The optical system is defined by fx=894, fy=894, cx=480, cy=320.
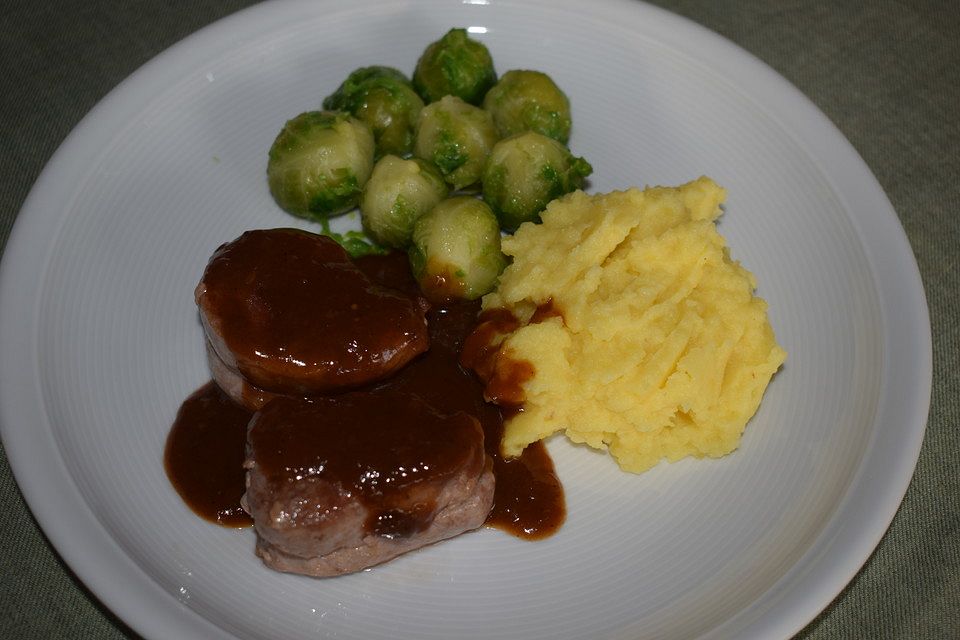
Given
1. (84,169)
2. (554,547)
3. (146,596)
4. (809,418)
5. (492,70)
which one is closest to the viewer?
(146,596)

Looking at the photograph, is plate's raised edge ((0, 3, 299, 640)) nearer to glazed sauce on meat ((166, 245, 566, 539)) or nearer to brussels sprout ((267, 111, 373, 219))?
glazed sauce on meat ((166, 245, 566, 539))

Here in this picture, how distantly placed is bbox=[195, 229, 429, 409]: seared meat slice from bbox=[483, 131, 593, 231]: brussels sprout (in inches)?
33.9

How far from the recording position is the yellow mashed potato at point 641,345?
12.5 feet

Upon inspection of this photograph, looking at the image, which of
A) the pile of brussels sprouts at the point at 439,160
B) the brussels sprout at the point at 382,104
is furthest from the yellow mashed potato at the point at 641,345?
the brussels sprout at the point at 382,104

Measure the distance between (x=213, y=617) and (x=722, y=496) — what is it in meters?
2.15

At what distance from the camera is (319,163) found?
14.8ft

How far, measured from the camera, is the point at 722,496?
3.89 meters

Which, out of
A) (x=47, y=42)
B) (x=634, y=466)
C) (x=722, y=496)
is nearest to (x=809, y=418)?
(x=722, y=496)

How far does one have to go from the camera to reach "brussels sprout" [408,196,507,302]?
4297 millimetres

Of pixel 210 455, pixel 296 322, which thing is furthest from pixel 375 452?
pixel 210 455

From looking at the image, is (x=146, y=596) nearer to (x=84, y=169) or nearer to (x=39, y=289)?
(x=39, y=289)

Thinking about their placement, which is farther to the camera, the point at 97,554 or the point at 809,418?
the point at 809,418

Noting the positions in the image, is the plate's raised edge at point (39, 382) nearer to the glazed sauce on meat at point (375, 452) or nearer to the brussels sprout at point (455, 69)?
the glazed sauce on meat at point (375, 452)

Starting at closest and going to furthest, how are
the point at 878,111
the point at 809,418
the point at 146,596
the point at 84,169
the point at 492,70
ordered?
the point at 146,596
the point at 809,418
the point at 84,169
the point at 492,70
the point at 878,111
